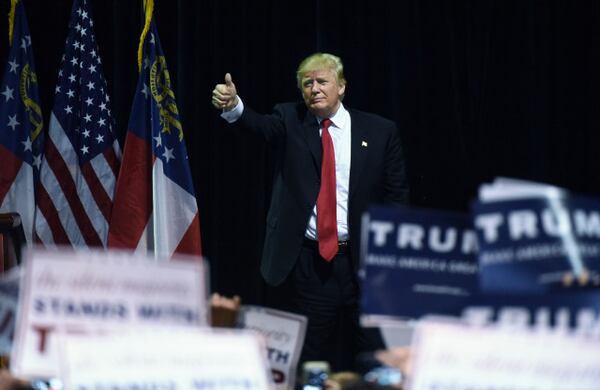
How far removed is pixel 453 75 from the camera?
4.66 meters

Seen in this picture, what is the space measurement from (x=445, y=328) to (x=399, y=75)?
131 inches

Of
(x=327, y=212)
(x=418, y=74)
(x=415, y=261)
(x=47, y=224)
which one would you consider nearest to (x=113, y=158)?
(x=47, y=224)

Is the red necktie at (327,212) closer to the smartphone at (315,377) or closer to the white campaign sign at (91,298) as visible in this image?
the smartphone at (315,377)

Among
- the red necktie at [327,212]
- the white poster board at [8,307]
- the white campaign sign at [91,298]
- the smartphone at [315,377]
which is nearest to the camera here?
the white campaign sign at [91,298]

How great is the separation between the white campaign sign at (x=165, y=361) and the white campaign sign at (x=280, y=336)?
337mm

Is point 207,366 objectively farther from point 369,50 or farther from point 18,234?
point 369,50

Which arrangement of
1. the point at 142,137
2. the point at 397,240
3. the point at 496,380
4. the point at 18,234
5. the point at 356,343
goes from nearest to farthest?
the point at 496,380
the point at 397,240
the point at 18,234
the point at 356,343
the point at 142,137

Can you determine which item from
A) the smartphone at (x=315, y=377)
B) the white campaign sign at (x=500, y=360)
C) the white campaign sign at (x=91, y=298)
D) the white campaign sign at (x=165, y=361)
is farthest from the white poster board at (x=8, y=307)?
the white campaign sign at (x=500, y=360)

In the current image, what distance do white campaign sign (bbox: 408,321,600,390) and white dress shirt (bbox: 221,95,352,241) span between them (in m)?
2.27

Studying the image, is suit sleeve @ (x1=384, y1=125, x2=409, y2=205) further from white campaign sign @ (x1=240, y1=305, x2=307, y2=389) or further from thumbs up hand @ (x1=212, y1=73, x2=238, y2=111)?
white campaign sign @ (x1=240, y1=305, x2=307, y2=389)

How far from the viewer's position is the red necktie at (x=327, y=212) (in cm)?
370

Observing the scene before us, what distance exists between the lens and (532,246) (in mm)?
1567

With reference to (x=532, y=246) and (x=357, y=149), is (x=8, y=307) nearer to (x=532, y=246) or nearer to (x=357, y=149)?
(x=532, y=246)

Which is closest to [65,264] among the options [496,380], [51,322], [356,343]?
[51,322]
